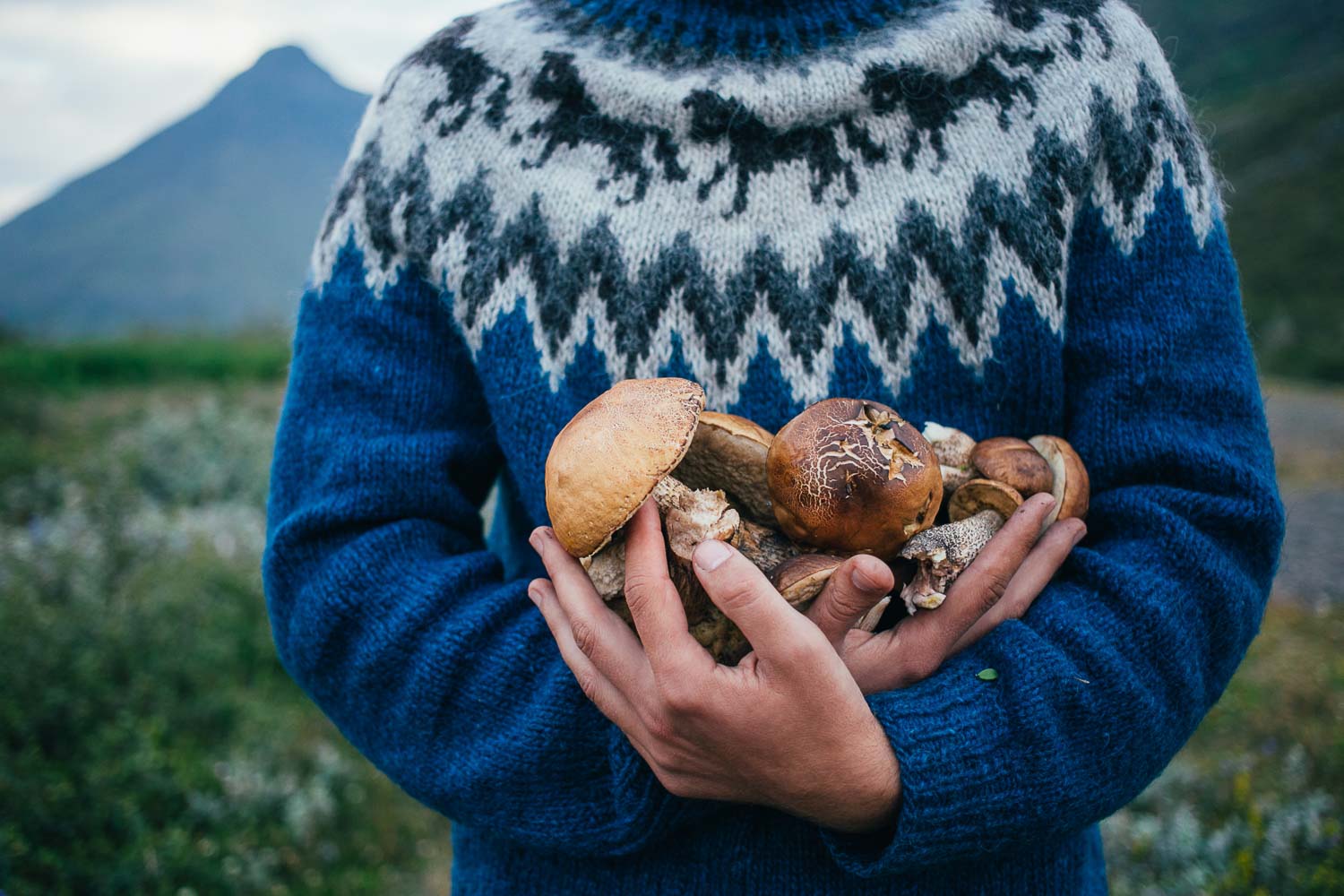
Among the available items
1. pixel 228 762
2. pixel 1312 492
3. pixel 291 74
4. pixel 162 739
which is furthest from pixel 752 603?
pixel 291 74

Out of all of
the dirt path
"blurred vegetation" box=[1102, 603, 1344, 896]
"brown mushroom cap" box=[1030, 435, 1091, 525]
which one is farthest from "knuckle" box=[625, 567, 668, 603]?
the dirt path

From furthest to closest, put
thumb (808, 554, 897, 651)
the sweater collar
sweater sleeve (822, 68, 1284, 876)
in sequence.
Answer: the sweater collar, sweater sleeve (822, 68, 1284, 876), thumb (808, 554, 897, 651)

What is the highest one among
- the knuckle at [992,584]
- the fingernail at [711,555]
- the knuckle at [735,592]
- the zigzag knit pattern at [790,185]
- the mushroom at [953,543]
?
the zigzag knit pattern at [790,185]

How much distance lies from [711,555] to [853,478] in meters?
0.18

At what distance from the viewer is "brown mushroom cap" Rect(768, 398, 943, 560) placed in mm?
889

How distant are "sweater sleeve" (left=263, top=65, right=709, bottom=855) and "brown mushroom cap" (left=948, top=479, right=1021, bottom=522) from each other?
52 cm

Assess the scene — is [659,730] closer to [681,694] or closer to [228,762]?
[681,694]

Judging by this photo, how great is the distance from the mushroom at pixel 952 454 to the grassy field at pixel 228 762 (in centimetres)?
234

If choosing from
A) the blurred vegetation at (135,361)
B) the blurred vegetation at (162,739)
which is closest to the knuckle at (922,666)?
the blurred vegetation at (162,739)

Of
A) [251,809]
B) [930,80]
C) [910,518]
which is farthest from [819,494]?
[251,809]

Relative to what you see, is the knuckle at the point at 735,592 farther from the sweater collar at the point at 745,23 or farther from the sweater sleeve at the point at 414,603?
the sweater collar at the point at 745,23

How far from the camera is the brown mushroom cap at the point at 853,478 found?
889 millimetres

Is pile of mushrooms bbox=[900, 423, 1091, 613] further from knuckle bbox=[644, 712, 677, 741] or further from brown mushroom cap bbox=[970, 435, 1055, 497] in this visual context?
knuckle bbox=[644, 712, 677, 741]

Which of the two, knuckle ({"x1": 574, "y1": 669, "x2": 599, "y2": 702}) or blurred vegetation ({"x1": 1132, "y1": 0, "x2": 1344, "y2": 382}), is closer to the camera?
knuckle ({"x1": 574, "y1": 669, "x2": 599, "y2": 702})
